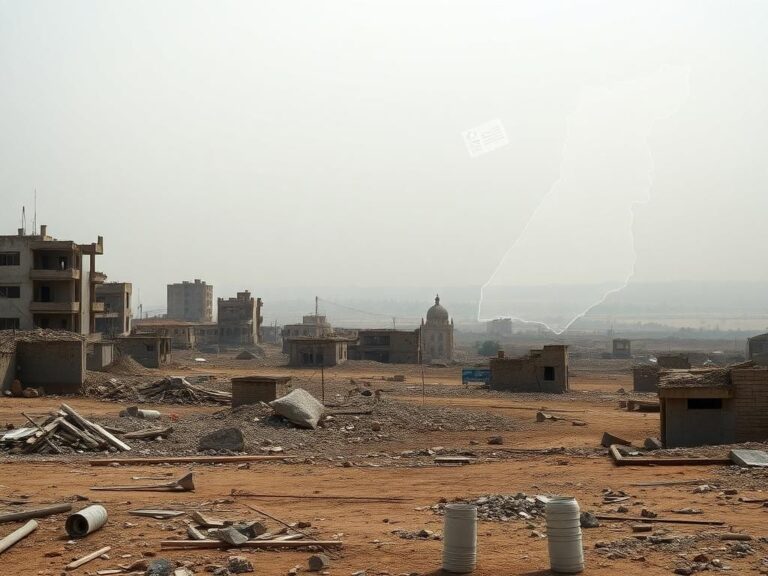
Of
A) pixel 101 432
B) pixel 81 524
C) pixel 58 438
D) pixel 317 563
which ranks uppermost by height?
pixel 101 432

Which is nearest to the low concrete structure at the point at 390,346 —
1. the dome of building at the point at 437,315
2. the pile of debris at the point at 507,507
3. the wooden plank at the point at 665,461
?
the dome of building at the point at 437,315

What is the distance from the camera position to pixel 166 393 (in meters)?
37.7

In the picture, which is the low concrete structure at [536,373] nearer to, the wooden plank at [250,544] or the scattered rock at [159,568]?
the wooden plank at [250,544]

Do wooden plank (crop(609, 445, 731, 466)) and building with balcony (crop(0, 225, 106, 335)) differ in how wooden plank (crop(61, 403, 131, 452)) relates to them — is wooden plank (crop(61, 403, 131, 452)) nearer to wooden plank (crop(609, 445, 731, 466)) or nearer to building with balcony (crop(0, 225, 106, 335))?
wooden plank (crop(609, 445, 731, 466))

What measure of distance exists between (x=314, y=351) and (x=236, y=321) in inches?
1562

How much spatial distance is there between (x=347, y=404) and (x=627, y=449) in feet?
38.5

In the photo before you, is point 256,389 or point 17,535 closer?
point 17,535

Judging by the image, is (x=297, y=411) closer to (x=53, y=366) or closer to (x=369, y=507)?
(x=369, y=507)

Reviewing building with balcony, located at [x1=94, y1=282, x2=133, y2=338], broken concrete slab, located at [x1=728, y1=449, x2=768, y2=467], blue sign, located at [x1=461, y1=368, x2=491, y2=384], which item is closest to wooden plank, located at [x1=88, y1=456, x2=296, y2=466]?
broken concrete slab, located at [x1=728, y1=449, x2=768, y2=467]

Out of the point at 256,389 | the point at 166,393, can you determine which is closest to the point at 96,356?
the point at 166,393

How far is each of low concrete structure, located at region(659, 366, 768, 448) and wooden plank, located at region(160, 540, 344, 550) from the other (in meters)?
13.1

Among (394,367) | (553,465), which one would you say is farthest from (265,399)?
(394,367)

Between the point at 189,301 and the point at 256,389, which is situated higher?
the point at 189,301

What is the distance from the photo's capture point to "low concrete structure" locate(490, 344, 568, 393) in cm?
Result: 4681
